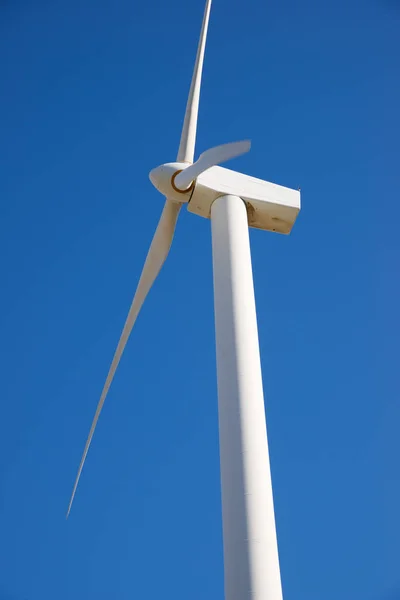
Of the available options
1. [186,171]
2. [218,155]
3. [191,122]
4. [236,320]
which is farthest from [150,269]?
[236,320]

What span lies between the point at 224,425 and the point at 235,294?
183 cm

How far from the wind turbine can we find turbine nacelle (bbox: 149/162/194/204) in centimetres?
2

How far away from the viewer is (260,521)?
642 centimetres

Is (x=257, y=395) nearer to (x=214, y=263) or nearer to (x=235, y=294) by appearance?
(x=235, y=294)

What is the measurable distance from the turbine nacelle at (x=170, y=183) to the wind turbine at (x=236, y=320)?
2 centimetres

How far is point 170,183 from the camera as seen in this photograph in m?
10.4

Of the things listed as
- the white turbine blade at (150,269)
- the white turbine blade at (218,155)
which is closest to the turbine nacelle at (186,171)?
the white turbine blade at (218,155)

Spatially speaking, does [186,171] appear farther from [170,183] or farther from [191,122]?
[191,122]

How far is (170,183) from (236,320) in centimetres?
326

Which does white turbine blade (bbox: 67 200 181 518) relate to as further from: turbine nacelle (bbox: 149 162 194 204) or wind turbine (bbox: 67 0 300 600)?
turbine nacelle (bbox: 149 162 194 204)

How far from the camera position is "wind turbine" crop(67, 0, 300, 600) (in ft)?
20.6

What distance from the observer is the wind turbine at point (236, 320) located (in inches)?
247

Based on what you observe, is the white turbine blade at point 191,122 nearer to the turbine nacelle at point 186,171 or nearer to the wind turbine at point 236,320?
the wind turbine at point 236,320

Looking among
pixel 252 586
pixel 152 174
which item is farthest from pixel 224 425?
pixel 152 174
